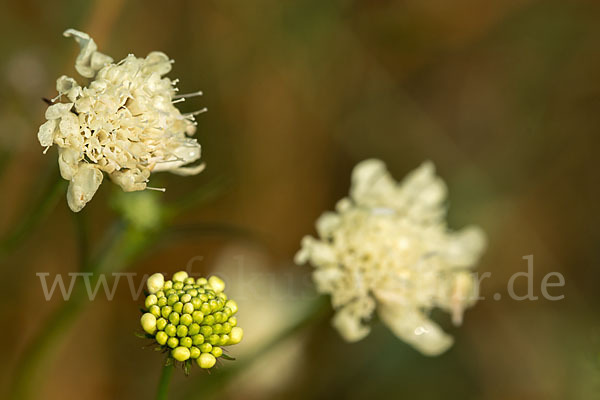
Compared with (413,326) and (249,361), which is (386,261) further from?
(249,361)

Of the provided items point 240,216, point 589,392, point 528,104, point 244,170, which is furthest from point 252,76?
point 589,392

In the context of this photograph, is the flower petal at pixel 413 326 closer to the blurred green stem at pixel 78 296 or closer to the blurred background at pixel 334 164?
the blurred background at pixel 334 164

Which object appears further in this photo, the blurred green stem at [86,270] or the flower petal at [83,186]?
the blurred green stem at [86,270]

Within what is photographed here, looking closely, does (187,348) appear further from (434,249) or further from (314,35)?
(314,35)

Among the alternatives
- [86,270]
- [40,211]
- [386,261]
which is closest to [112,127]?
[40,211]

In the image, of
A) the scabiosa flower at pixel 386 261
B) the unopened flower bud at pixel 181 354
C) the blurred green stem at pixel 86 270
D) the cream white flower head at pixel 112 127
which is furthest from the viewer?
the scabiosa flower at pixel 386 261

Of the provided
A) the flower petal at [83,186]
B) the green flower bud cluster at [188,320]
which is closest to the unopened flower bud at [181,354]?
the green flower bud cluster at [188,320]
